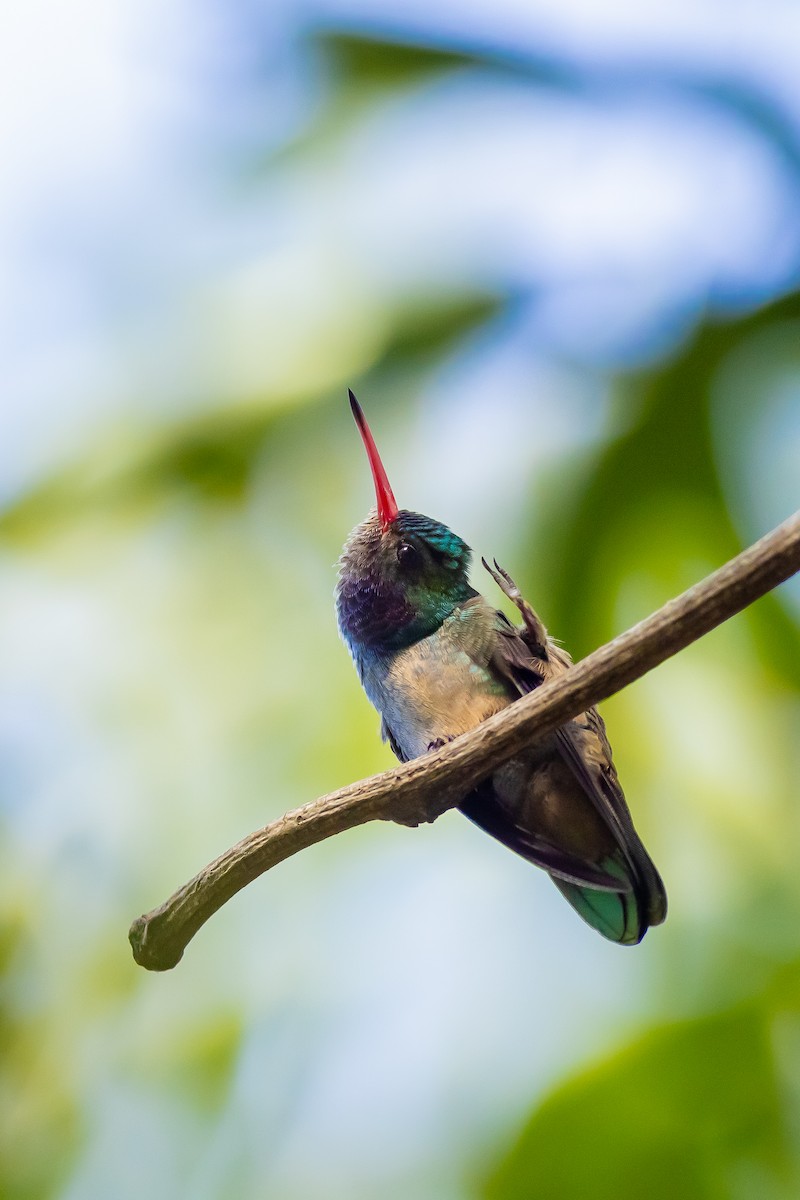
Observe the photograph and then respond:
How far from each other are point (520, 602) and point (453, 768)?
1.31 feet

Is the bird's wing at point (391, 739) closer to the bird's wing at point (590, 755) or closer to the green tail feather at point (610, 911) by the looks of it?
the bird's wing at point (590, 755)

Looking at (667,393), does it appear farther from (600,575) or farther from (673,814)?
(673,814)

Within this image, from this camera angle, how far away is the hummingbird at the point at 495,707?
7.48 feet

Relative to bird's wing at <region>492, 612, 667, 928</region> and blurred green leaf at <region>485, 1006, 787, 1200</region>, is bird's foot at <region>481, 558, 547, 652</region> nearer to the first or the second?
bird's wing at <region>492, 612, 667, 928</region>

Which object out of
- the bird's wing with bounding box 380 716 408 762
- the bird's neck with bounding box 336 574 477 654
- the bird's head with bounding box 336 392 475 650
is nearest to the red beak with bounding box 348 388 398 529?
the bird's head with bounding box 336 392 475 650

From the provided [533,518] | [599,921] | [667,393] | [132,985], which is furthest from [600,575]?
[132,985]

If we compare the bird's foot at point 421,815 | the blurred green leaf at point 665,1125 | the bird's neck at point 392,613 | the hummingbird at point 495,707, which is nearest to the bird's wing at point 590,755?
the hummingbird at point 495,707

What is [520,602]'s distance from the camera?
6.97ft

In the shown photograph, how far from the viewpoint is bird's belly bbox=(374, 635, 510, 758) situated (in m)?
2.41

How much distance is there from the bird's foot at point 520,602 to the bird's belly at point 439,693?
5.9 inches

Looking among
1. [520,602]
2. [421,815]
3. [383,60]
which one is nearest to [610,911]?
[421,815]

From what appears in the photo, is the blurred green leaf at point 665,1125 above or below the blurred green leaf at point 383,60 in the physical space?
below

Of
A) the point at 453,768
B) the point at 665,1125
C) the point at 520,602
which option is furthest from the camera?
the point at 665,1125

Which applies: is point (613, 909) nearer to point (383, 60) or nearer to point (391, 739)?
point (391, 739)
